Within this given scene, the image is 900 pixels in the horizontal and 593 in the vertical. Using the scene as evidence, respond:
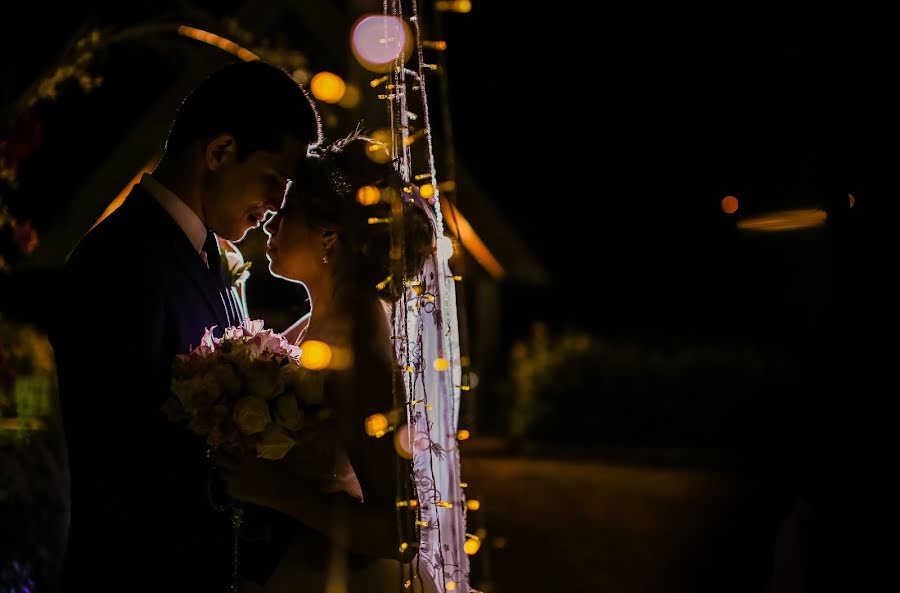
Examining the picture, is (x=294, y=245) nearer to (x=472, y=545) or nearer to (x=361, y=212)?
(x=361, y=212)

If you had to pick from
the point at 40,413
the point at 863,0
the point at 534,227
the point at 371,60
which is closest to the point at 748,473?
the point at 863,0

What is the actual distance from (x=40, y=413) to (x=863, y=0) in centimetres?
511

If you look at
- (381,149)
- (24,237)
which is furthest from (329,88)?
(24,237)

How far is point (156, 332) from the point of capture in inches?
96.3

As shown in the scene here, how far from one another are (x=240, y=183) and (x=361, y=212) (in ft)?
1.45

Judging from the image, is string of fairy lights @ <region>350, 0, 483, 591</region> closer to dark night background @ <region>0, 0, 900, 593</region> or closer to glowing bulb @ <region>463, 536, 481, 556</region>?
glowing bulb @ <region>463, 536, 481, 556</region>

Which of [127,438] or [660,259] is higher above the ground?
→ [660,259]

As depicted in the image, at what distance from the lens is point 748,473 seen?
14.5 m

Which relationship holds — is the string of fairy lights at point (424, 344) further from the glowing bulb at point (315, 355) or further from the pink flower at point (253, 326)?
the pink flower at point (253, 326)

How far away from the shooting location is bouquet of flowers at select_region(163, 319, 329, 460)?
2.36m

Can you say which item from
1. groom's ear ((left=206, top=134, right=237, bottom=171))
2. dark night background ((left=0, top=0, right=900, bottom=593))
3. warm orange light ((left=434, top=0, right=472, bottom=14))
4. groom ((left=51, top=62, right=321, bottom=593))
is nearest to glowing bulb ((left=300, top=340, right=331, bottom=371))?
groom ((left=51, top=62, right=321, bottom=593))

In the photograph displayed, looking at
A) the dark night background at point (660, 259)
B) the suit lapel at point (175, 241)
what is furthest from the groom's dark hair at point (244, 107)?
the dark night background at point (660, 259)

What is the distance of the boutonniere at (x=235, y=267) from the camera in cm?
327

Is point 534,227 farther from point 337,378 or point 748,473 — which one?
point 337,378
